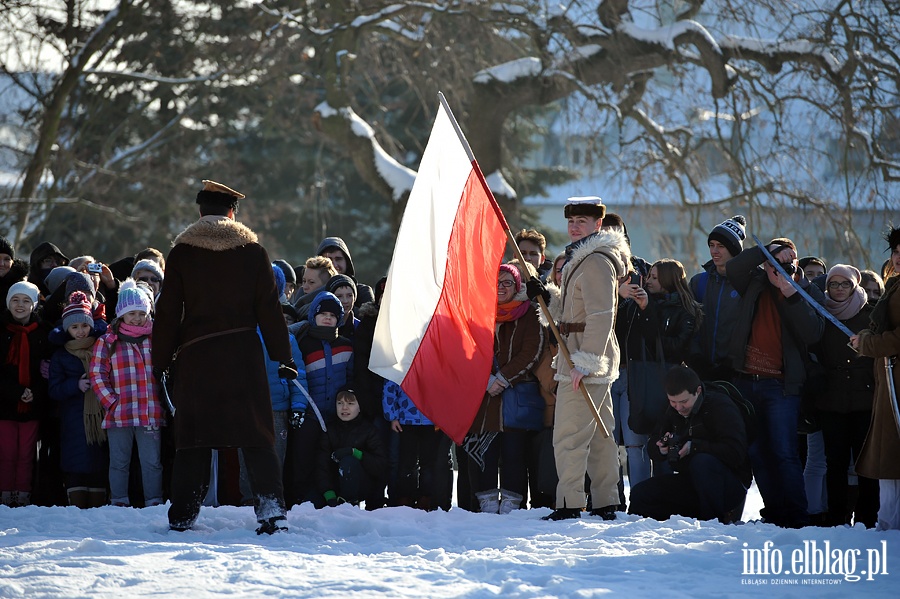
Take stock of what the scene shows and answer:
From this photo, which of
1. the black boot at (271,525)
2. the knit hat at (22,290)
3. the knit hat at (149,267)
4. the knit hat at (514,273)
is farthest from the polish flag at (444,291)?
the knit hat at (22,290)

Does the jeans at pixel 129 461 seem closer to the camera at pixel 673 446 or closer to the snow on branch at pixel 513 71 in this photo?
the camera at pixel 673 446

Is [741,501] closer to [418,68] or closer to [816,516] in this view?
[816,516]

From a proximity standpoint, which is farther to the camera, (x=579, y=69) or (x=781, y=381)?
(x=579, y=69)

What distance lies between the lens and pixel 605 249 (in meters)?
7.21

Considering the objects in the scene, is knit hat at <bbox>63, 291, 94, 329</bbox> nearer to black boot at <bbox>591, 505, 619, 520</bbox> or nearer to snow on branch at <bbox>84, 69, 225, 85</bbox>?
black boot at <bbox>591, 505, 619, 520</bbox>

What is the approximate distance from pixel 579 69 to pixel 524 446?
7.12 m

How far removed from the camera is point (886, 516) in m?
6.78

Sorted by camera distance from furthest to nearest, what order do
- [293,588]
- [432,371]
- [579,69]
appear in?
[579,69], [432,371], [293,588]

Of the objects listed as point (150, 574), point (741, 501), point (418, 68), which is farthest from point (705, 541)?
point (418, 68)

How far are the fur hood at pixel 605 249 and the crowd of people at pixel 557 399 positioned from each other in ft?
0.05

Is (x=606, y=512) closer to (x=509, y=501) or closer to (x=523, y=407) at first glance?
(x=509, y=501)

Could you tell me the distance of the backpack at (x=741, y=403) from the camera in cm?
773

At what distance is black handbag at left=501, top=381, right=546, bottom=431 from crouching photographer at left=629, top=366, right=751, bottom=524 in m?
0.97

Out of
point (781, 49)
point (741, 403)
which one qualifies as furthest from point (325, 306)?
point (781, 49)
